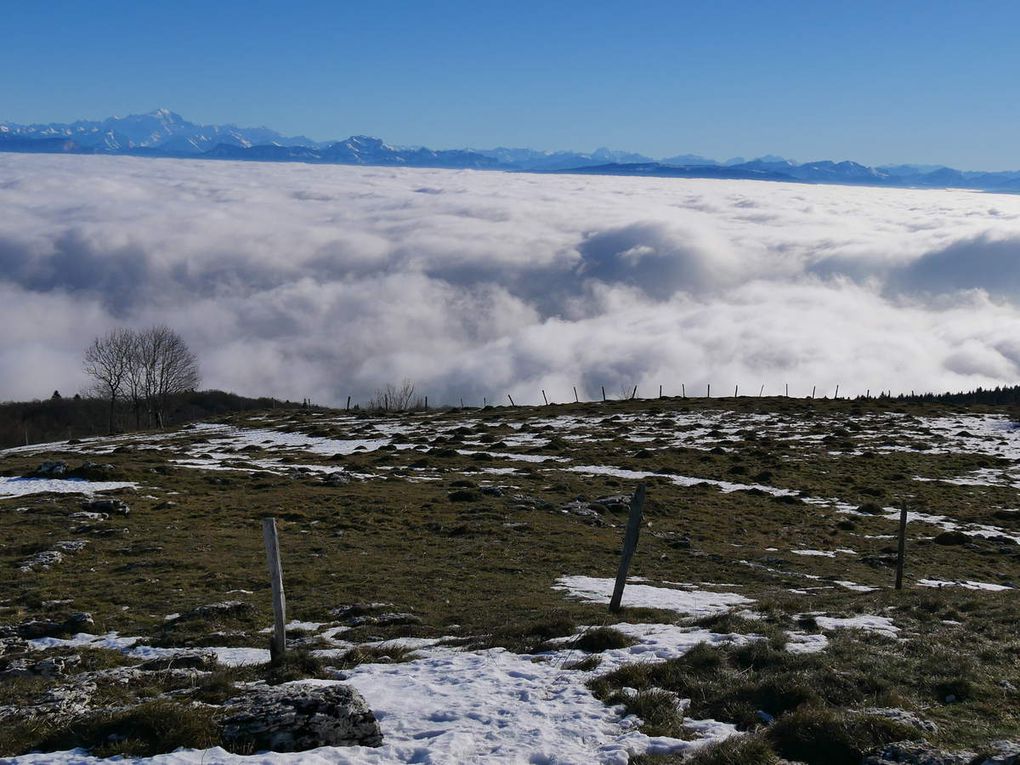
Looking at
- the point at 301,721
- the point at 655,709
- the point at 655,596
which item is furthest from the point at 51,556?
the point at 655,709

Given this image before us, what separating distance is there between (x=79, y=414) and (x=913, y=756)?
566 ft

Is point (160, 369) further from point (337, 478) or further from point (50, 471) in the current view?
point (337, 478)

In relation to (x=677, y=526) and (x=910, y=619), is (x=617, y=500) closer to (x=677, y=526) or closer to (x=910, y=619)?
(x=677, y=526)

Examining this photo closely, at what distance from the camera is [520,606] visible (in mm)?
17422

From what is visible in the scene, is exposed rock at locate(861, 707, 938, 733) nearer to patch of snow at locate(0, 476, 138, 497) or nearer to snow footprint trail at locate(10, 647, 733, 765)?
snow footprint trail at locate(10, 647, 733, 765)

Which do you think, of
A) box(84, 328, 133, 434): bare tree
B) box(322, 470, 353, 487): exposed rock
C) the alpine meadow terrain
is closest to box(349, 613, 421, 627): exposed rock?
the alpine meadow terrain

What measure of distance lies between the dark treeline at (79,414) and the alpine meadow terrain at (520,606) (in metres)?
105

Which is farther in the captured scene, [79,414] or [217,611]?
[79,414]

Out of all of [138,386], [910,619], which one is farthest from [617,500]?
[138,386]

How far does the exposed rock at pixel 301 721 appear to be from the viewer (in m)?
9.36

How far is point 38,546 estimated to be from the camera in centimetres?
2297

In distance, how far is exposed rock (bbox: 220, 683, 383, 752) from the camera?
30.7 feet

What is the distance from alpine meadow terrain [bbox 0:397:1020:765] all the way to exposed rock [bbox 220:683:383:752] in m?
0.20

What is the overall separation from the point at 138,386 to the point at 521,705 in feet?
341
